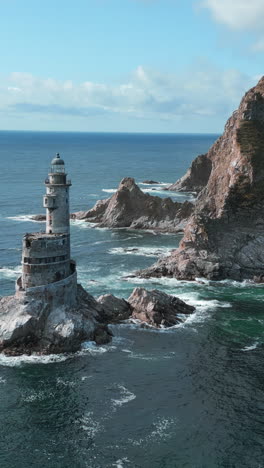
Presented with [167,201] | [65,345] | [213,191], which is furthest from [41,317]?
[167,201]

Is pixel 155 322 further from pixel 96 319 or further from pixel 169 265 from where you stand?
pixel 169 265

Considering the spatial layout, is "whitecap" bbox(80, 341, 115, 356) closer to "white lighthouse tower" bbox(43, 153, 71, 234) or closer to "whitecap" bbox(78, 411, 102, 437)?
"whitecap" bbox(78, 411, 102, 437)

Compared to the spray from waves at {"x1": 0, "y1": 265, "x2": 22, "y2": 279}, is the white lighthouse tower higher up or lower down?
higher up

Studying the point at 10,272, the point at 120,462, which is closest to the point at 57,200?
the point at 10,272

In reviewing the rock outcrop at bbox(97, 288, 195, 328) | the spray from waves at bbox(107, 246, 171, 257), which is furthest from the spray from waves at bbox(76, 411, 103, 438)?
the spray from waves at bbox(107, 246, 171, 257)

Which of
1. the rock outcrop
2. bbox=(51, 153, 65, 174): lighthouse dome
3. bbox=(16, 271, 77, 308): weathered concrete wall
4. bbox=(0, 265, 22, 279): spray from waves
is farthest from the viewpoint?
bbox=(0, 265, 22, 279): spray from waves

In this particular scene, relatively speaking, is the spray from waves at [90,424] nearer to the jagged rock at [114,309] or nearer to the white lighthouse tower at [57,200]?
the jagged rock at [114,309]

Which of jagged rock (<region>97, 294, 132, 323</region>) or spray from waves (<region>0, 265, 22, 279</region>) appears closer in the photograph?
jagged rock (<region>97, 294, 132, 323</region>)

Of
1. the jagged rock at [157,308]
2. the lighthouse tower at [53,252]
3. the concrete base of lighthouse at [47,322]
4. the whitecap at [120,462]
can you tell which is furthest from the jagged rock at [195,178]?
the whitecap at [120,462]
